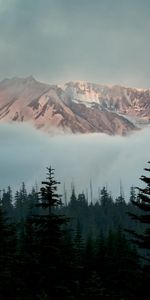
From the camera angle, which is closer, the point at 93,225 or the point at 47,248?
→ the point at 47,248

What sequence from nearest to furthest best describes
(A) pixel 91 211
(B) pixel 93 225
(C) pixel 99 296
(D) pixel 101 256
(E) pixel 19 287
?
1. (C) pixel 99 296
2. (E) pixel 19 287
3. (D) pixel 101 256
4. (B) pixel 93 225
5. (A) pixel 91 211

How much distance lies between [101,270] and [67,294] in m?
39.8

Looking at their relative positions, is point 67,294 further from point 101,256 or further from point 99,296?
point 101,256

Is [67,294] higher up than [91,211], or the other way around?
[91,211]

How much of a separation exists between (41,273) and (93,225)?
475 feet

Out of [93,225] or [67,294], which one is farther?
[93,225]

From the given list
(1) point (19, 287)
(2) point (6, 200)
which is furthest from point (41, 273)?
(2) point (6, 200)

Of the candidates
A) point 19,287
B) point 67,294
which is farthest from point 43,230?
point 19,287

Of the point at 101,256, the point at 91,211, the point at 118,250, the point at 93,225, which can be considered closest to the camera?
the point at 118,250

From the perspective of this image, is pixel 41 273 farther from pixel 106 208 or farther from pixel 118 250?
pixel 106 208

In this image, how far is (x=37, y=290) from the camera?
30094 millimetres

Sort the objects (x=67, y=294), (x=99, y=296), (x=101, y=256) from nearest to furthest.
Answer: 1. (x=99, y=296)
2. (x=67, y=294)
3. (x=101, y=256)

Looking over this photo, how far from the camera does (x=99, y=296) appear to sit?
26.6 meters

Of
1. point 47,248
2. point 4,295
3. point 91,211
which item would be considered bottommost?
point 4,295
